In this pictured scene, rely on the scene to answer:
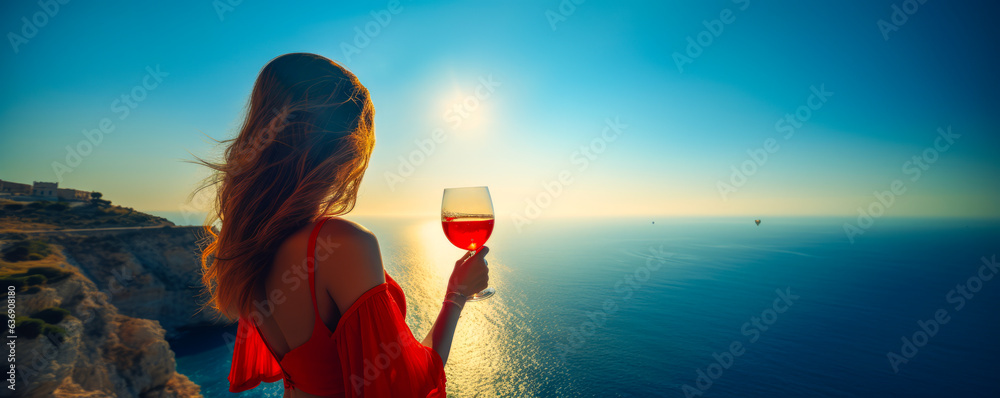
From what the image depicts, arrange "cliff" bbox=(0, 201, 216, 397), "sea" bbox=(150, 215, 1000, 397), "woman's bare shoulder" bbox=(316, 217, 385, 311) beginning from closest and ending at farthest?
"woman's bare shoulder" bbox=(316, 217, 385, 311), "cliff" bbox=(0, 201, 216, 397), "sea" bbox=(150, 215, 1000, 397)

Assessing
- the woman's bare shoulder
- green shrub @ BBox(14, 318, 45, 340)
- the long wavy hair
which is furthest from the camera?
green shrub @ BBox(14, 318, 45, 340)

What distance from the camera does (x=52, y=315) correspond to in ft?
57.6

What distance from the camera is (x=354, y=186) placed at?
4.99ft

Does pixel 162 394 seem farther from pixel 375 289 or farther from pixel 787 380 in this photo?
pixel 787 380

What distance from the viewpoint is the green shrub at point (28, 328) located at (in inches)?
551

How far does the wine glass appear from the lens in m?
1.97

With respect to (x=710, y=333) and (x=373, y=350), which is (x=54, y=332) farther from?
(x=710, y=333)

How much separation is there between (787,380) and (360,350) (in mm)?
48100

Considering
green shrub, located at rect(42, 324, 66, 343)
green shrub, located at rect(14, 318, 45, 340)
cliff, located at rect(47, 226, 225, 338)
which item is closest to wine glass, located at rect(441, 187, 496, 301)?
green shrub, located at rect(14, 318, 45, 340)

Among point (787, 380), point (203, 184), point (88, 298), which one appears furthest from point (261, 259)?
point (787, 380)

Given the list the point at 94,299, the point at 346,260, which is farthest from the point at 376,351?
the point at 94,299

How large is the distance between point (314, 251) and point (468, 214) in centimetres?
93

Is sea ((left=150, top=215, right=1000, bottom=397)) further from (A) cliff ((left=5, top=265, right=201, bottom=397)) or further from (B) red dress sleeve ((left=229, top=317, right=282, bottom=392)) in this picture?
(B) red dress sleeve ((left=229, top=317, right=282, bottom=392))

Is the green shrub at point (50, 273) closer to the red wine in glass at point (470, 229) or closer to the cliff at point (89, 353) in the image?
the cliff at point (89, 353)
